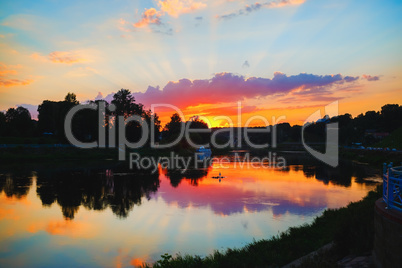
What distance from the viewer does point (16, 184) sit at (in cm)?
4381

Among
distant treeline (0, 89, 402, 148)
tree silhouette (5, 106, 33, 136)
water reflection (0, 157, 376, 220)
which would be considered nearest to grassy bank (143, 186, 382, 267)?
water reflection (0, 157, 376, 220)

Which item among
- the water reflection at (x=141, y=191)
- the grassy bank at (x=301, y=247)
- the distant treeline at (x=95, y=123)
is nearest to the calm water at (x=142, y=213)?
the water reflection at (x=141, y=191)

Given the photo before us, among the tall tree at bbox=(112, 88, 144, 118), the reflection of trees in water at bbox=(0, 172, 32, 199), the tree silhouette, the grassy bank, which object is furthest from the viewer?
the tall tree at bbox=(112, 88, 144, 118)

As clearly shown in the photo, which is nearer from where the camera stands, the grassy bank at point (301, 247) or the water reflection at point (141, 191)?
the grassy bank at point (301, 247)

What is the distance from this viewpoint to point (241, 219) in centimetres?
2617

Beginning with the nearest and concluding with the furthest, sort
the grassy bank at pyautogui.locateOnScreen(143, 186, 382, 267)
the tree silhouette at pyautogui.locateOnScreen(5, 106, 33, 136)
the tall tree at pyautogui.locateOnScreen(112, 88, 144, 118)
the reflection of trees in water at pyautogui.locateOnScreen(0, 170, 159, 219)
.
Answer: the grassy bank at pyautogui.locateOnScreen(143, 186, 382, 267)
the reflection of trees in water at pyautogui.locateOnScreen(0, 170, 159, 219)
the tree silhouette at pyautogui.locateOnScreen(5, 106, 33, 136)
the tall tree at pyautogui.locateOnScreen(112, 88, 144, 118)

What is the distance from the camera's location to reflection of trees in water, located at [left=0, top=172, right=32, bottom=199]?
3801 cm

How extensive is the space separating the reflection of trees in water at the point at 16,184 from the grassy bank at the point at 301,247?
28258 millimetres

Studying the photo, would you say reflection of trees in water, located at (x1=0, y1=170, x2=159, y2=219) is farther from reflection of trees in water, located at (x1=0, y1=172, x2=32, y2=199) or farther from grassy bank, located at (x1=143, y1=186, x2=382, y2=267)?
grassy bank, located at (x1=143, y1=186, x2=382, y2=267)

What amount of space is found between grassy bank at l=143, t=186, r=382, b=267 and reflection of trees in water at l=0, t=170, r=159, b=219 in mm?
14744

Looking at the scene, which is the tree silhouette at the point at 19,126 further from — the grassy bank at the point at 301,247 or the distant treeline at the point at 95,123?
the grassy bank at the point at 301,247

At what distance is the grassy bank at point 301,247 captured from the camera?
1289cm

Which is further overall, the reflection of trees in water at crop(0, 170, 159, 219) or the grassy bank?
Result: the reflection of trees in water at crop(0, 170, 159, 219)

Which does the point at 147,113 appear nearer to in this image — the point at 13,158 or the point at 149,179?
the point at 13,158
